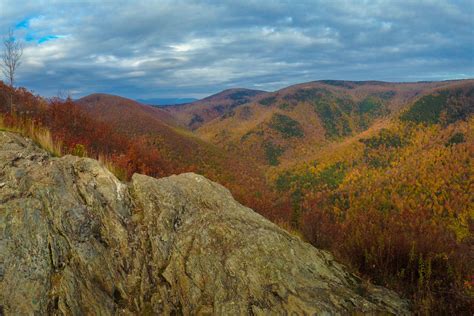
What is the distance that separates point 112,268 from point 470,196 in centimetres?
11291

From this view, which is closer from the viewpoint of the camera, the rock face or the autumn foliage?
the rock face

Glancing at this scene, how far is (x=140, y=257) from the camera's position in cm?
639

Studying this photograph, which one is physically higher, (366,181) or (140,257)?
(140,257)

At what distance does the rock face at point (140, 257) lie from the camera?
5375 mm

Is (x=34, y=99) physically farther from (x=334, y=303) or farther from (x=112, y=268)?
(x=334, y=303)

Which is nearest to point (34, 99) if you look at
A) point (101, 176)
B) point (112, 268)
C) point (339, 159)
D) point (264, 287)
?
point (101, 176)

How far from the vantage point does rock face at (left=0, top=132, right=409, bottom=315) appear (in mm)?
5375

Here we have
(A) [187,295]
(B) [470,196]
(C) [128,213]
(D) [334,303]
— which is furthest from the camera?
(B) [470,196]

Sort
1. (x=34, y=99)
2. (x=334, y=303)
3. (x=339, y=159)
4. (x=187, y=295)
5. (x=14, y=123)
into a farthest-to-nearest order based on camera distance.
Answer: (x=339, y=159) → (x=34, y=99) → (x=14, y=123) → (x=187, y=295) → (x=334, y=303)

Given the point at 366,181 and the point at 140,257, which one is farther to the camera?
the point at 366,181

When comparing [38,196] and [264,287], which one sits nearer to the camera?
[264,287]

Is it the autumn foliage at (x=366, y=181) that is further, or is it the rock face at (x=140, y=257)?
the autumn foliage at (x=366, y=181)

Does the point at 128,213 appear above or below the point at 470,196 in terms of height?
above

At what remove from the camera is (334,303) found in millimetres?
5465
